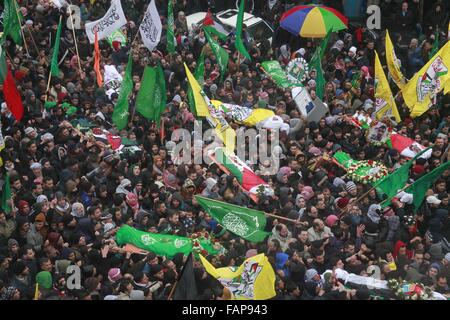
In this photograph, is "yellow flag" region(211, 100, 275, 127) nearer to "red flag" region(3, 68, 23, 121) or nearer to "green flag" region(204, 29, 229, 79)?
"green flag" region(204, 29, 229, 79)

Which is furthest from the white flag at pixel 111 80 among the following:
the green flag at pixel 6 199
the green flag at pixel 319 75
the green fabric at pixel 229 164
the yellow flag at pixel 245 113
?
the green flag at pixel 6 199

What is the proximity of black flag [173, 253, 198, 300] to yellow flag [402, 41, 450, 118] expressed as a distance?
26.2ft

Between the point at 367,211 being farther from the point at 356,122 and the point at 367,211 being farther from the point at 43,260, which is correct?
→ the point at 43,260

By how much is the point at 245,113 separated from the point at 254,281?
20.7 ft

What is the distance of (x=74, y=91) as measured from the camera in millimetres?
22125

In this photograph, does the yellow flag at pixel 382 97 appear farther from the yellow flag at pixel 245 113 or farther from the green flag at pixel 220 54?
the green flag at pixel 220 54

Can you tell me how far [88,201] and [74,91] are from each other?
4.28 meters

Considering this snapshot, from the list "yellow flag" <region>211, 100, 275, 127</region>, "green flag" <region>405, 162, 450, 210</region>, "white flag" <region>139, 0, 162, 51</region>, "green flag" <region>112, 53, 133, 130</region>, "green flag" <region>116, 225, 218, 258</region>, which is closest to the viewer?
"green flag" <region>116, 225, 218, 258</region>

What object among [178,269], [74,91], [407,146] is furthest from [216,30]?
[178,269]

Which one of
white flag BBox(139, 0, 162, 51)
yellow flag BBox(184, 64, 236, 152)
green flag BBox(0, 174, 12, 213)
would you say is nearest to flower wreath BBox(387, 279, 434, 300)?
yellow flag BBox(184, 64, 236, 152)

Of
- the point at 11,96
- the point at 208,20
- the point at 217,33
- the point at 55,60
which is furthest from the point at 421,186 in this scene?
the point at 208,20

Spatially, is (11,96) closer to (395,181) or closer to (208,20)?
(208,20)

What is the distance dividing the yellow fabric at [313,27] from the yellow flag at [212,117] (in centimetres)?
482

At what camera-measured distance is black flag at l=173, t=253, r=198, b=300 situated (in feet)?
49.1
